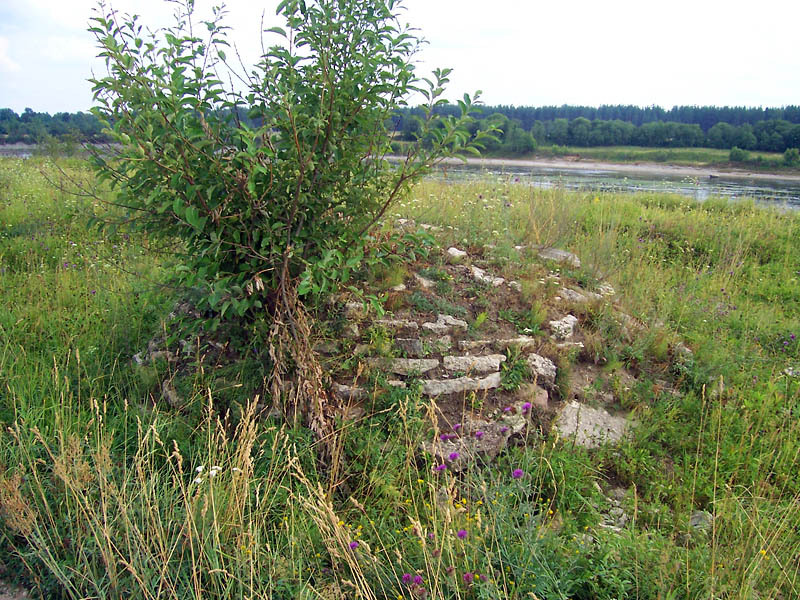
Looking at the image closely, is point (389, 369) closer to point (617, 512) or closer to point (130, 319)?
point (617, 512)

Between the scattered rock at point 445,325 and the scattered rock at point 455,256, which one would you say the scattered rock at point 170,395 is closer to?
the scattered rock at point 445,325

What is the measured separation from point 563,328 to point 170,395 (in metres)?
3.26

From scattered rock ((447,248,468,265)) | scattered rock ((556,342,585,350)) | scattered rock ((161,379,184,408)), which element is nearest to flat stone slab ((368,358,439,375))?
scattered rock ((556,342,585,350))

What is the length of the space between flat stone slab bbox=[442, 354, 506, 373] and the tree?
0.98 meters

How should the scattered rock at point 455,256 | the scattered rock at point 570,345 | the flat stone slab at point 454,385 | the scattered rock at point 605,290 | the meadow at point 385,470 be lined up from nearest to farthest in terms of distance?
1. the meadow at point 385,470
2. the flat stone slab at point 454,385
3. the scattered rock at point 570,345
4. the scattered rock at point 455,256
5. the scattered rock at point 605,290

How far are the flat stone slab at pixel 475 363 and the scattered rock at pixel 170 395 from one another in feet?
6.38

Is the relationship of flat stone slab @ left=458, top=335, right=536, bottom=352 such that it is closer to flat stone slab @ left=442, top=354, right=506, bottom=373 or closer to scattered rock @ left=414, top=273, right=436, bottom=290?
flat stone slab @ left=442, top=354, right=506, bottom=373

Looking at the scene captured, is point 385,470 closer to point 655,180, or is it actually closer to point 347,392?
point 347,392

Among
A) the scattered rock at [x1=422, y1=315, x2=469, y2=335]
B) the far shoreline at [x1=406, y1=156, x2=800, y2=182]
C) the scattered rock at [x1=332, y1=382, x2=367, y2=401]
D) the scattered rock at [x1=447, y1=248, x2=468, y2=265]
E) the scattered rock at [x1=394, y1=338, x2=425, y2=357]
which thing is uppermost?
the far shoreline at [x1=406, y1=156, x2=800, y2=182]

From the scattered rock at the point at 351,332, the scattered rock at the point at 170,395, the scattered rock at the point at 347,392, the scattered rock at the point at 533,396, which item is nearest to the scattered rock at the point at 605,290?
the scattered rock at the point at 533,396

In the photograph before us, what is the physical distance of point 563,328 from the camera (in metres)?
4.62

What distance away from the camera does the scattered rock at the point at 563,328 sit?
4559 millimetres

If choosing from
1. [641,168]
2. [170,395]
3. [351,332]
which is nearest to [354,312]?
[351,332]

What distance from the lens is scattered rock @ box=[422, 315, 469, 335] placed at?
4.17 meters
